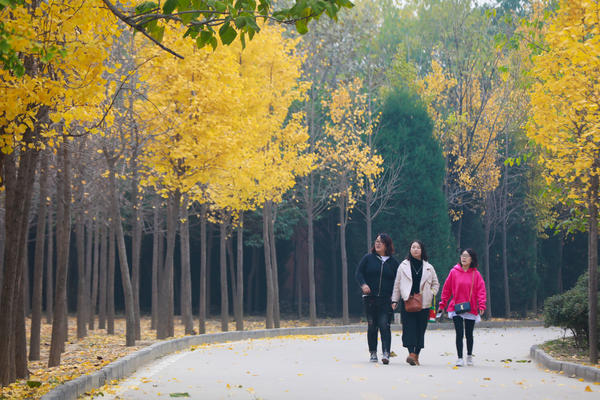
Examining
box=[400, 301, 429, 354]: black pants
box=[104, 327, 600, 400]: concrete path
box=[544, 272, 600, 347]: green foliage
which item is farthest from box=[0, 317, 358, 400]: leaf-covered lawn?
box=[544, 272, 600, 347]: green foliage

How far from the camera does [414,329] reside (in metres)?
12.8

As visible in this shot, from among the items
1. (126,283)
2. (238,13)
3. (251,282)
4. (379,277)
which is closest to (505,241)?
(251,282)

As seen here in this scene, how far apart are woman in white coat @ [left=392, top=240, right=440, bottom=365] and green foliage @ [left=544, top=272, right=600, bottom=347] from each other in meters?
3.17

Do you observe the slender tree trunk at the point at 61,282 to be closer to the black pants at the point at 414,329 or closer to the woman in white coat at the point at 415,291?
the woman in white coat at the point at 415,291

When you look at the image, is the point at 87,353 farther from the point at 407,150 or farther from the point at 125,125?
the point at 407,150

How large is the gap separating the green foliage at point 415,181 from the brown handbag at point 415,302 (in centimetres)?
1878

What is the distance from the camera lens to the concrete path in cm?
922

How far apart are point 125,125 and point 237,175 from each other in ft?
13.3

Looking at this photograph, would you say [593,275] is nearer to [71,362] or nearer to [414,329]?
[414,329]

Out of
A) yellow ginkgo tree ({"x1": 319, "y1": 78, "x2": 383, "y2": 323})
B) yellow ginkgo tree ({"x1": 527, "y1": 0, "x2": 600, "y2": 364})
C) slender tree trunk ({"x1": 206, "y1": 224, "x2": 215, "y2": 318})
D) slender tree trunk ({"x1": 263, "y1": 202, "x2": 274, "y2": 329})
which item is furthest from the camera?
slender tree trunk ({"x1": 206, "y1": 224, "x2": 215, "y2": 318})

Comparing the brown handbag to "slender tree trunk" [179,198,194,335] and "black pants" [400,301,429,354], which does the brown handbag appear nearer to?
→ "black pants" [400,301,429,354]

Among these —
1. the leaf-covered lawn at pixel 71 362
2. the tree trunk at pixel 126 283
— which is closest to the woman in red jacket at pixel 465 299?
the leaf-covered lawn at pixel 71 362

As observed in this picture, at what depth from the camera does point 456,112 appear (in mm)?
32656

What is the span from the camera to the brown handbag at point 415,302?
12695 mm
